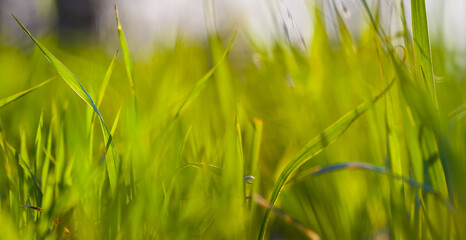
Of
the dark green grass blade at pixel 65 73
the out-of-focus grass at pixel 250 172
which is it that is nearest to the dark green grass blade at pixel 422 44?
the out-of-focus grass at pixel 250 172

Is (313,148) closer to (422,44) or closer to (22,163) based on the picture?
(422,44)

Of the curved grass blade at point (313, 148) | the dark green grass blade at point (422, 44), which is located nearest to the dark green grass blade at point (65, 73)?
the curved grass blade at point (313, 148)

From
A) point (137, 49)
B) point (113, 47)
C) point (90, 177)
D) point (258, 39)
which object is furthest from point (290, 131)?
point (113, 47)

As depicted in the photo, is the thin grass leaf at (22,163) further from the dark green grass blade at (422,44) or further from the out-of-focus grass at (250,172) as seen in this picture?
the dark green grass blade at (422,44)

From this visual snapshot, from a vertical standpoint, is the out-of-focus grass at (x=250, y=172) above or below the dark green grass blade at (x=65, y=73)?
below

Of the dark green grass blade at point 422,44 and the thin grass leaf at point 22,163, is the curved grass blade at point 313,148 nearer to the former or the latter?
the dark green grass blade at point 422,44

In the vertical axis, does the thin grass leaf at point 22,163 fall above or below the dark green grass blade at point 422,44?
below

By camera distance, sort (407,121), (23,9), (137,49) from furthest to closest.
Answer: (23,9) < (137,49) < (407,121)

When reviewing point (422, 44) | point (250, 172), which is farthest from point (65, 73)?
point (422, 44)

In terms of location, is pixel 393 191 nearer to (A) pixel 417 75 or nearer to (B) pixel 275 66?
(A) pixel 417 75
